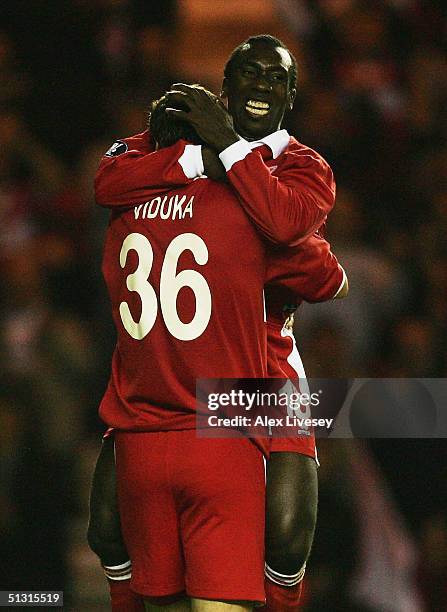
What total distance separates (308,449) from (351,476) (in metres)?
1.37

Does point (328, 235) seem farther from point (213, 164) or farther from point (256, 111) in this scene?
point (213, 164)

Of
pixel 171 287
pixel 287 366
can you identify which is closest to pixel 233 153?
pixel 171 287

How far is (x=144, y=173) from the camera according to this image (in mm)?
2379

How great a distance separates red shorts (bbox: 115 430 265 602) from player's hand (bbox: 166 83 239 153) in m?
0.56

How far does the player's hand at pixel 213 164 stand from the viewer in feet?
7.75

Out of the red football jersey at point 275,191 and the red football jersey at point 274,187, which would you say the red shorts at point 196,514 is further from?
the red football jersey at point 274,187

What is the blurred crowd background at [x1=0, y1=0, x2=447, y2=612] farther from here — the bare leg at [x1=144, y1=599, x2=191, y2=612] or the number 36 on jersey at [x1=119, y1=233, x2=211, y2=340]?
the number 36 on jersey at [x1=119, y1=233, x2=211, y2=340]

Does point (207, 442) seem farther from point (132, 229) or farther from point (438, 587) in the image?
point (438, 587)

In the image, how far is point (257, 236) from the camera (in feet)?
7.77

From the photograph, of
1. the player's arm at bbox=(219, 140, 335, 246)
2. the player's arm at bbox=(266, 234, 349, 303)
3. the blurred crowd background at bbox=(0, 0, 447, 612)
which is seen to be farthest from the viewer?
the blurred crowd background at bbox=(0, 0, 447, 612)

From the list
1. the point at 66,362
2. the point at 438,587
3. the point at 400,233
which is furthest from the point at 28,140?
the point at 438,587

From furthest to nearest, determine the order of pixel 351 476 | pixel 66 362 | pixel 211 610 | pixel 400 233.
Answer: pixel 400 233 → pixel 66 362 → pixel 351 476 → pixel 211 610

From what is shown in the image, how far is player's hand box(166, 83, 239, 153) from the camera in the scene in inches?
92.6

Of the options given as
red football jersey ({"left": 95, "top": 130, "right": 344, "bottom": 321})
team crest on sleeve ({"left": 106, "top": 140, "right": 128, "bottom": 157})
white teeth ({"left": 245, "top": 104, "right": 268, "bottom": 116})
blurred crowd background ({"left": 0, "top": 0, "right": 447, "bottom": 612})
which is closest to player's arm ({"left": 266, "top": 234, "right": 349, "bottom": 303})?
red football jersey ({"left": 95, "top": 130, "right": 344, "bottom": 321})
